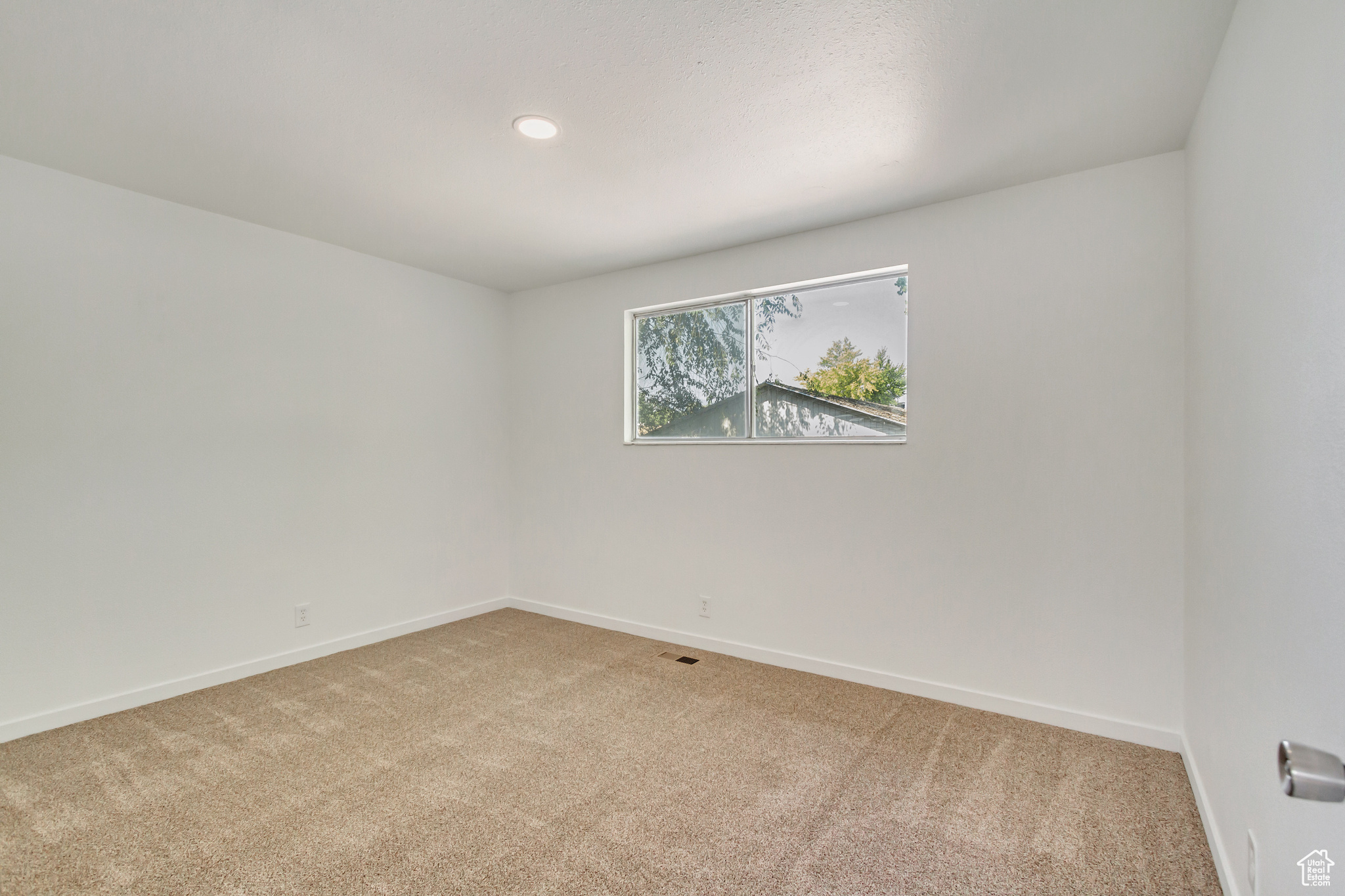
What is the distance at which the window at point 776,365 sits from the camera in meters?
3.29

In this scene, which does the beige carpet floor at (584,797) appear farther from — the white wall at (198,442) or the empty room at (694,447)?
the white wall at (198,442)

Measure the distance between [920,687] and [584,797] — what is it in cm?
178

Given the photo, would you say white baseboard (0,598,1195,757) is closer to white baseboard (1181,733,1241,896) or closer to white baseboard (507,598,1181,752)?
white baseboard (507,598,1181,752)

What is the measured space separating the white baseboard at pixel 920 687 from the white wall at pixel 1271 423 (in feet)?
1.48

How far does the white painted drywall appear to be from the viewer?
2.54 m

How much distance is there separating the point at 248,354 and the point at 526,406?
6.09 ft

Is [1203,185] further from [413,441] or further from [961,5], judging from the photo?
[413,441]

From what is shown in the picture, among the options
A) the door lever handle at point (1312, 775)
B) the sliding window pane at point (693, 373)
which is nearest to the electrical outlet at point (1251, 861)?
the door lever handle at point (1312, 775)

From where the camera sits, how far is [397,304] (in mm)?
4102

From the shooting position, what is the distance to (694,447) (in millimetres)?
3930

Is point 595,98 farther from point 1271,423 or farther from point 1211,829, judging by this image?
point 1211,829

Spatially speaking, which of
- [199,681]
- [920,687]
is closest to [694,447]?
[920,687]

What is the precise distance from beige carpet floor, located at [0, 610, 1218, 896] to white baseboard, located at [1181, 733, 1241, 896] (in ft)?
0.12

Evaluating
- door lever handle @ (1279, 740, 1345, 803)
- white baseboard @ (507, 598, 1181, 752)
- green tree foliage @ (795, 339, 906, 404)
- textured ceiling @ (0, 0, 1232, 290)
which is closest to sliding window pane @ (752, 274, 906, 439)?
green tree foliage @ (795, 339, 906, 404)
